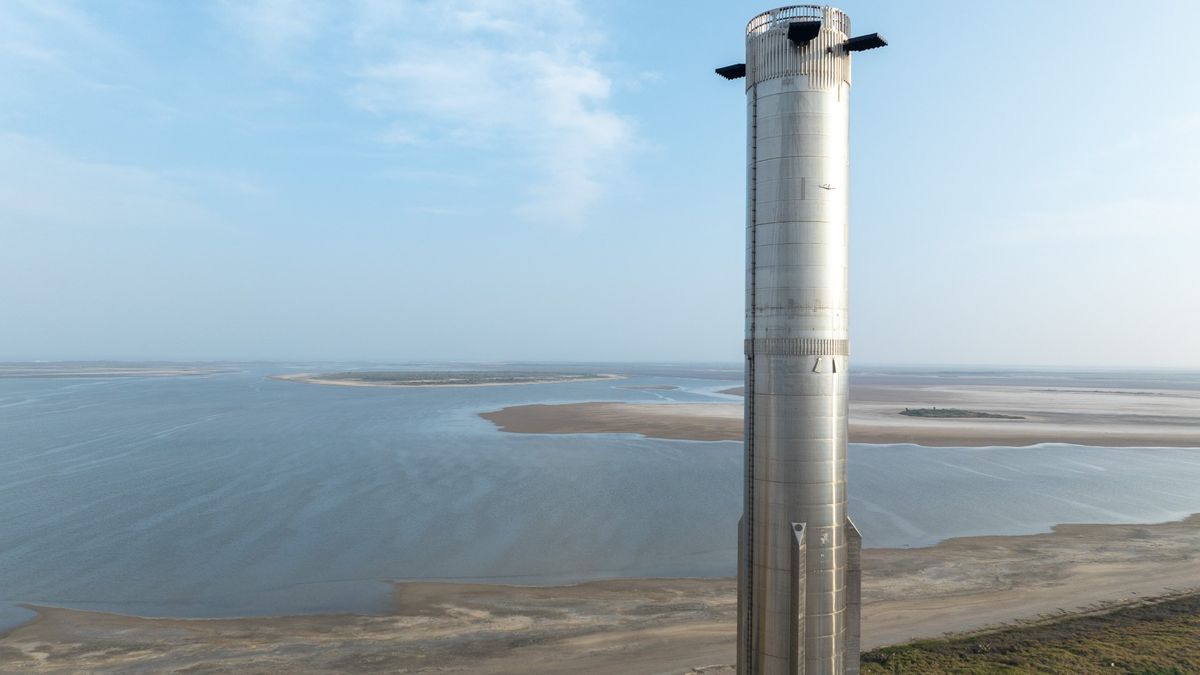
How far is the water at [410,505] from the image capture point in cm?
3000

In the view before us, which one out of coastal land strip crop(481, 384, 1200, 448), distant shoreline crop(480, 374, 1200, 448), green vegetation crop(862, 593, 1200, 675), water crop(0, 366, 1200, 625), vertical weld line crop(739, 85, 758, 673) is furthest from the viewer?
coastal land strip crop(481, 384, 1200, 448)

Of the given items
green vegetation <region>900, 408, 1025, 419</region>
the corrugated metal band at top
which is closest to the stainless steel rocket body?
the corrugated metal band at top

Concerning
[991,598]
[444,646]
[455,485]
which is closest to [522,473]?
[455,485]

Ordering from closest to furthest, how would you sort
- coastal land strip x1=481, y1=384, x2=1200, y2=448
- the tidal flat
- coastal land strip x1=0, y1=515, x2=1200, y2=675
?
coastal land strip x1=0, y1=515, x2=1200, y2=675, the tidal flat, coastal land strip x1=481, y1=384, x2=1200, y2=448

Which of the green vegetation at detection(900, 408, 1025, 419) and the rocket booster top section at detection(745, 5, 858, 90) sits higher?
the rocket booster top section at detection(745, 5, 858, 90)

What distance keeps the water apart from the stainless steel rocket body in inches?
619

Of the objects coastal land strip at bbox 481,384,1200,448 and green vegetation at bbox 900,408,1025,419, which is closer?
coastal land strip at bbox 481,384,1200,448

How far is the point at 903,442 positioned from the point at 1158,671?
52.7m

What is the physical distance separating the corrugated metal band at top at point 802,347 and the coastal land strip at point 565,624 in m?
11.3

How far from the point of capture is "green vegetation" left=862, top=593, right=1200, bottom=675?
1978 centimetres

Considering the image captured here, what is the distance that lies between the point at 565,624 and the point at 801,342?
1538 cm

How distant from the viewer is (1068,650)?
21.2m

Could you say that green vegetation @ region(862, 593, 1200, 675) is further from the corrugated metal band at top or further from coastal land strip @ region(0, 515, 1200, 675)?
the corrugated metal band at top

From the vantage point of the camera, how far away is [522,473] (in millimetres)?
52219
